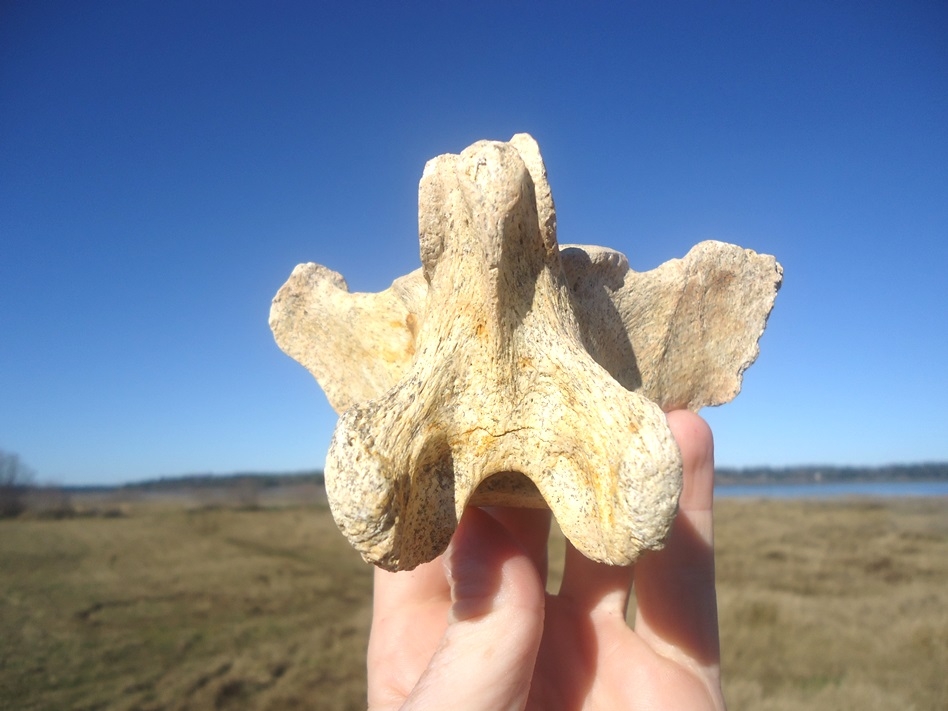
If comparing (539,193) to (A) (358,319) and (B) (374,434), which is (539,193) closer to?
(B) (374,434)

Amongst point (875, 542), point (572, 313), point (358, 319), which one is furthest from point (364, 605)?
point (875, 542)

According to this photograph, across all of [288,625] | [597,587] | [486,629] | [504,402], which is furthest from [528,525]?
[288,625]

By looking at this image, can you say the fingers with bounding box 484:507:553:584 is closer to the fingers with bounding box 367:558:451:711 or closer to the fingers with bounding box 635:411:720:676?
the fingers with bounding box 367:558:451:711

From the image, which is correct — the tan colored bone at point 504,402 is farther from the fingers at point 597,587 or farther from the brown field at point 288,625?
the brown field at point 288,625

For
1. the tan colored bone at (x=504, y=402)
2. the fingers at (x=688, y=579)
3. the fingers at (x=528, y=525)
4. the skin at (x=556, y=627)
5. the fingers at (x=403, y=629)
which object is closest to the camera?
the tan colored bone at (x=504, y=402)

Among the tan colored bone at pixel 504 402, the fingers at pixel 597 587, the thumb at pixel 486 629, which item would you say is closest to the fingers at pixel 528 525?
the fingers at pixel 597 587

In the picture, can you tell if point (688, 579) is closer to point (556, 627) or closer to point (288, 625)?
point (556, 627)
